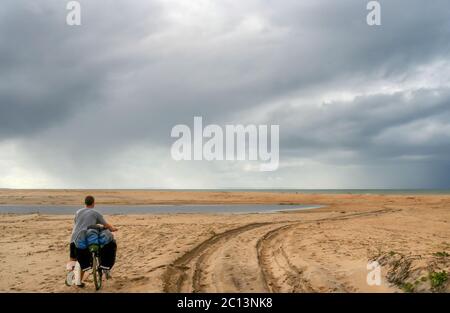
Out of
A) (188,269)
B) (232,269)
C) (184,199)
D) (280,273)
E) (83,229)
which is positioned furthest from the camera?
(184,199)

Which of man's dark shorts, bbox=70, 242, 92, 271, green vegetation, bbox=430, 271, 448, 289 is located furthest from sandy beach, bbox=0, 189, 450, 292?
man's dark shorts, bbox=70, 242, 92, 271

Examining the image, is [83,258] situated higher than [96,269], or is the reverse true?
[83,258]

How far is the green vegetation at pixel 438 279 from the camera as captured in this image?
779 cm

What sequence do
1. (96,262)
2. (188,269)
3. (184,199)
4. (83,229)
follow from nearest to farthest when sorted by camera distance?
1. (83,229)
2. (96,262)
3. (188,269)
4. (184,199)

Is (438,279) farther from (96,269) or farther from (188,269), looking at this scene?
(96,269)

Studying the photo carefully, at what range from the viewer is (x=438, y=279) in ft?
26.0

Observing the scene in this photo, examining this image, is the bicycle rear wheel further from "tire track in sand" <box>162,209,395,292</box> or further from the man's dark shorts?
"tire track in sand" <box>162,209,395,292</box>

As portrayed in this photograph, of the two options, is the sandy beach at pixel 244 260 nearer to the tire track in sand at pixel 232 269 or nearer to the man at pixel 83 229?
the tire track in sand at pixel 232 269

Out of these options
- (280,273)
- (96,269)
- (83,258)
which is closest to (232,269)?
(280,273)

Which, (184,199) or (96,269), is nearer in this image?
(96,269)

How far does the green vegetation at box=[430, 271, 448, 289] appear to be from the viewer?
779 cm

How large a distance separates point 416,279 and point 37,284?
9.79m
